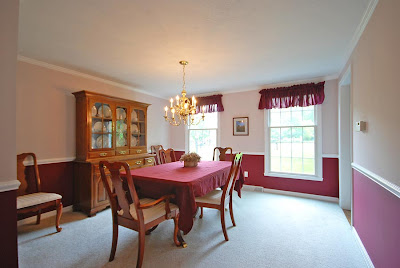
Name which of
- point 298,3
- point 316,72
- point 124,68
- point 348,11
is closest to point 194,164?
point 124,68

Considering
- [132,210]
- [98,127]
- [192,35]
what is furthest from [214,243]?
[98,127]

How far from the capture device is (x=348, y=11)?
1.78 metres

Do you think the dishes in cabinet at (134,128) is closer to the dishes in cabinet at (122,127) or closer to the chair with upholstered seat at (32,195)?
the dishes in cabinet at (122,127)

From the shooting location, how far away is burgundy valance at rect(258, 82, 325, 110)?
145 inches

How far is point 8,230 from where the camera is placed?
1.40 meters

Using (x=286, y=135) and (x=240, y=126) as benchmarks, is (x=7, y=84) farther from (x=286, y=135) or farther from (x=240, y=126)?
(x=286, y=135)

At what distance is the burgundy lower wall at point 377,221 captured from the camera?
54.4 inches

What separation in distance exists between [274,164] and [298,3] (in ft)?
10.7

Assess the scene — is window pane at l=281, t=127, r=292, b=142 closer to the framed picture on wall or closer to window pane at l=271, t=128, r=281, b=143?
window pane at l=271, t=128, r=281, b=143

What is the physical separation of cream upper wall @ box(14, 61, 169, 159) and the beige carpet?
1.14 meters

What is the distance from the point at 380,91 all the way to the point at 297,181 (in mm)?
2826

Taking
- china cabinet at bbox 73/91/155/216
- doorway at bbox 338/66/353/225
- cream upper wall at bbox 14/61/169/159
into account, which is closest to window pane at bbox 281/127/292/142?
doorway at bbox 338/66/353/225

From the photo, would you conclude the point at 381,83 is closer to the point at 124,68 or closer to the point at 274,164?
the point at 274,164

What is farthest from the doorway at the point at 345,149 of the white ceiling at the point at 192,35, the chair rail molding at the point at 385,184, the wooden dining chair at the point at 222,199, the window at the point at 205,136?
the window at the point at 205,136
